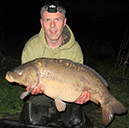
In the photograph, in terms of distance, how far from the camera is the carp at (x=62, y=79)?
6.26ft

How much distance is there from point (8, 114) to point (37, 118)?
0.46 metres

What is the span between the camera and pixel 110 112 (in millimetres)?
2066

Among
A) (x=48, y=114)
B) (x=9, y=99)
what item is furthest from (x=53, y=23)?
(x=9, y=99)

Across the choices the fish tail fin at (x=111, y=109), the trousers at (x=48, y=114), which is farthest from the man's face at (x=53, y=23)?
the fish tail fin at (x=111, y=109)

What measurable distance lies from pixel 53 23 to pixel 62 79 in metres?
0.81

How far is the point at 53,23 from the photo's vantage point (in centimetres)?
234

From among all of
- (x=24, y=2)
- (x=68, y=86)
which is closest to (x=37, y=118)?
(x=68, y=86)

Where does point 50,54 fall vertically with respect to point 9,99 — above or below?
above

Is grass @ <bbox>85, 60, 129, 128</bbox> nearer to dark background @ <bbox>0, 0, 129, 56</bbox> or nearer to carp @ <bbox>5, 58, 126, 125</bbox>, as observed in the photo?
carp @ <bbox>5, 58, 126, 125</bbox>

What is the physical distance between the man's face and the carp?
56 centimetres

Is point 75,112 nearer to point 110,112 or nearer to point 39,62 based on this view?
point 110,112

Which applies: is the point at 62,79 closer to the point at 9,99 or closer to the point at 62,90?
the point at 62,90

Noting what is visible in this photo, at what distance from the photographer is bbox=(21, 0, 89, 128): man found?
2.43 metres

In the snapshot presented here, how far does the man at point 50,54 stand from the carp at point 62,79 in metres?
0.60
